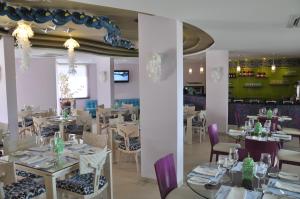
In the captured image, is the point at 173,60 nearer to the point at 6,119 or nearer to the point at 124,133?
the point at 124,133

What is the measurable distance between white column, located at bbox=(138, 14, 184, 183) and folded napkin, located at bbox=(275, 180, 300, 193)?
194 cm

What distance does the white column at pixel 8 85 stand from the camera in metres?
5.90

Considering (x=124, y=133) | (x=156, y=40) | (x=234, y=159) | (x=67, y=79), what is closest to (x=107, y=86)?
(x=67, y=79)

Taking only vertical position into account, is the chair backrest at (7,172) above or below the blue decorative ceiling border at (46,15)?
below

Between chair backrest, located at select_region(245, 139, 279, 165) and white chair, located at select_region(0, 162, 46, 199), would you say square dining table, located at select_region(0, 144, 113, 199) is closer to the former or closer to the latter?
white chair, located at select_region(0, 162, 46, 199)

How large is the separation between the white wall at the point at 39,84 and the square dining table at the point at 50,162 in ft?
22.5

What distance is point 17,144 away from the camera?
3613mm

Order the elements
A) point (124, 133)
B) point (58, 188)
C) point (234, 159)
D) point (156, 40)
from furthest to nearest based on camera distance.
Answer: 1. point (124, 133)
2. point (156, 40)
3. point (58, 188)
4. point (234, 159)

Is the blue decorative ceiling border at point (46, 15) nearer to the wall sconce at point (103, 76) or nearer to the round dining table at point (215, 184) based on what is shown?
the round dining table at point (215, 184)

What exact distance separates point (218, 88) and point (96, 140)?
5.41 meters

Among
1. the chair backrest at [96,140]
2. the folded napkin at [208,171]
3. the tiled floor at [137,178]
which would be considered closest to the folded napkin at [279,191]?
the folded napkin at [208,171]

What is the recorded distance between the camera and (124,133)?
4.94 meters

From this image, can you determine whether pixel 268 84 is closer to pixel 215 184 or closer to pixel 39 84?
pixel 39 84

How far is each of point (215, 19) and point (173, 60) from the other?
89 centimetres
